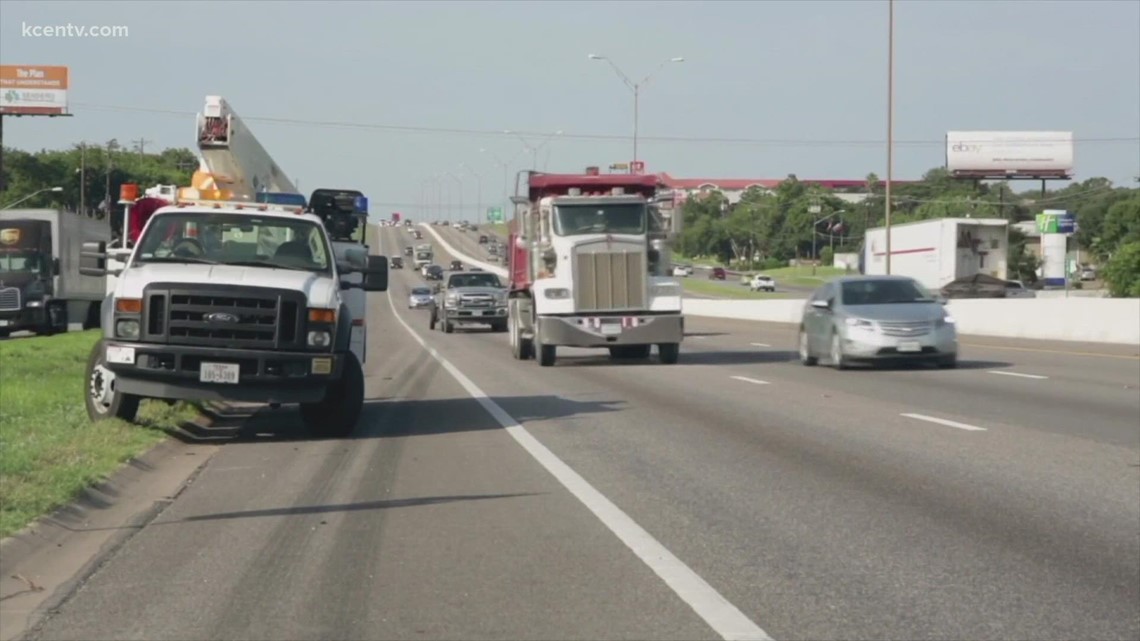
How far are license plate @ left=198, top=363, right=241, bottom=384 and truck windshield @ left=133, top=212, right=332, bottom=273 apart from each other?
55.4 inches

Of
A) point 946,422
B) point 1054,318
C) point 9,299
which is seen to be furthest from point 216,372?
point 9,299

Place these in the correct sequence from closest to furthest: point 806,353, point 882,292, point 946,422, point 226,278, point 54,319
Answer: point 226,278
point 946,422
point 882,292
point 806,353
point 54,319

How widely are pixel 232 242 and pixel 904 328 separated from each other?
13.3 metres

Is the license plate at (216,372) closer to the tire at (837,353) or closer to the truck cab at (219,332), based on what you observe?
the truck cab at (219,332)

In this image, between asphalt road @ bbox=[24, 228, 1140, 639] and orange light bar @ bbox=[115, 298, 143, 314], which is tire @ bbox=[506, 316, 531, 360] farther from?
orange light bar @ bbox=[115, 298, 143, 314]

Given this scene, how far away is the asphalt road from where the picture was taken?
7.67 meters

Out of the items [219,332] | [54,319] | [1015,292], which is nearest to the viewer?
[219,332]

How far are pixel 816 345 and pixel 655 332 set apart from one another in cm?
290

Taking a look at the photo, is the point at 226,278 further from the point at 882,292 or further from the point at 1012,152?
the point at 1012,152

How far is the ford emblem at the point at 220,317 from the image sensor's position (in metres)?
14.6

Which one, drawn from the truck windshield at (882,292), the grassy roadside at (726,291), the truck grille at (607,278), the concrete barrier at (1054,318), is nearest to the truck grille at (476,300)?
the concrete barrier at (1054,318)

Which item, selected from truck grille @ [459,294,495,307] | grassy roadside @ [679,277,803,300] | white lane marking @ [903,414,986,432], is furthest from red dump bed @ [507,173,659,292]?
grassy roadside @ [679,277,803,300]

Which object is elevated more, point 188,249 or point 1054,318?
point 188,249

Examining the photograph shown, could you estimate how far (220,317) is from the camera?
14633 millimetres
